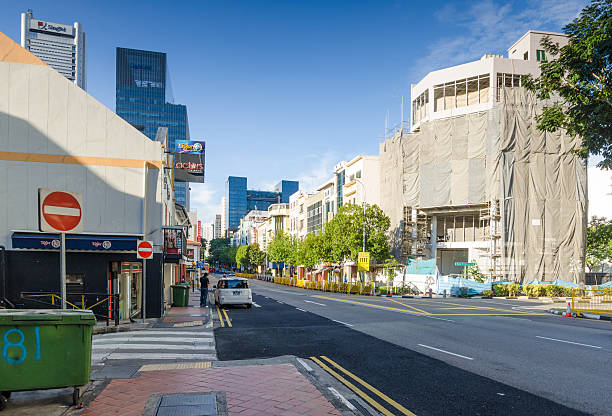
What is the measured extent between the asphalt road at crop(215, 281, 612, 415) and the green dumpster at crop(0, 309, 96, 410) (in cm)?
442

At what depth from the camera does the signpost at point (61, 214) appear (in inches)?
258

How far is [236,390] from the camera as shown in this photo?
7113mm

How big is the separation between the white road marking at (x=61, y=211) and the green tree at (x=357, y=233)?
43.4 meters

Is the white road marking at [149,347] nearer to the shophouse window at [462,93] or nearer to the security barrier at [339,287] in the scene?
the security barrier at [339,287]

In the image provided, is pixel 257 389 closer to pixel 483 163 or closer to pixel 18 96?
pixel 18 96

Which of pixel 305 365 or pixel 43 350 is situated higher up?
pixel 43 350

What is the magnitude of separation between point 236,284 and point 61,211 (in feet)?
59.5

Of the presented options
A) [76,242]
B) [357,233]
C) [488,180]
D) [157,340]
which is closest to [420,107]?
[488,180]

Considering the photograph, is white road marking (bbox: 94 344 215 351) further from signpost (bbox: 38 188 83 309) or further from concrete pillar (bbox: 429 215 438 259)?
concrete pillar (bbox: 429 215 438 259)

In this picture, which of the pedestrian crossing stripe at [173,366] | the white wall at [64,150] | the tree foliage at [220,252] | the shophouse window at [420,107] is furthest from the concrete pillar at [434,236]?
the tree foliage at [220,252]

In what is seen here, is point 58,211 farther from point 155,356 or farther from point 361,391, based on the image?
point 361,391

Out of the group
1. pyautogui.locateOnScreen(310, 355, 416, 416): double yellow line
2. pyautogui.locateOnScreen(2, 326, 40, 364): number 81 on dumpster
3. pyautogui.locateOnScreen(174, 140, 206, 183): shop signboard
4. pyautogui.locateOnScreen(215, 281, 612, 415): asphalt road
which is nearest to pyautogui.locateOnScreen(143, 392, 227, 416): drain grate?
pyautogui.locateOnScreen(2, 326, 40, 364): number 81 on dumpster

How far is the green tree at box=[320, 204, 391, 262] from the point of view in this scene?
5012 centimetres

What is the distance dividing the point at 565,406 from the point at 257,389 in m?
4.56
